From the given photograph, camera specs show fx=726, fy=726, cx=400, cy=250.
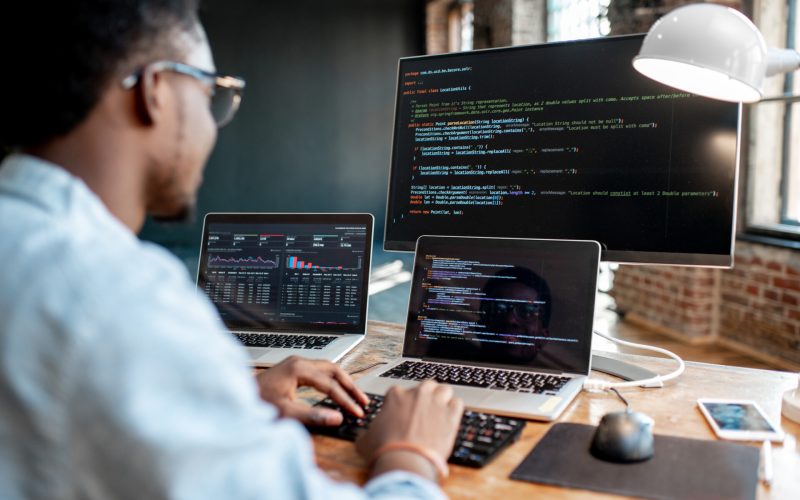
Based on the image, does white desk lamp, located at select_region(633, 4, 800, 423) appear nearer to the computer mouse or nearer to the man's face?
the computer mouse

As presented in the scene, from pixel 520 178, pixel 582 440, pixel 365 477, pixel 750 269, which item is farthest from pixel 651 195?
pixel 750 269

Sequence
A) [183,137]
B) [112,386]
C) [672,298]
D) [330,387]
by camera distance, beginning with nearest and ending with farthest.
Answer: [112,386] → [183,137] → [330,387] → [672,298]

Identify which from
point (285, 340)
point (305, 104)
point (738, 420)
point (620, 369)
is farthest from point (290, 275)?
point (305, 104)

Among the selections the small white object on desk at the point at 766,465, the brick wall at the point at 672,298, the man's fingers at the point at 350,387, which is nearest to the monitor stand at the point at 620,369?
the small white object on desk at the point at 766,465

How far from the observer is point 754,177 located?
3.88 meters

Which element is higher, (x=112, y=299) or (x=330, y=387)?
(x=112, y=299)

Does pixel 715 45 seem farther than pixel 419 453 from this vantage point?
Yes

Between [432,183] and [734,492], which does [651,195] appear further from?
[734,492]

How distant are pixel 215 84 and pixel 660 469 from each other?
0.68 meters

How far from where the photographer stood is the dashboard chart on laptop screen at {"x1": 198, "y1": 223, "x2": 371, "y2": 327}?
5.19 feet

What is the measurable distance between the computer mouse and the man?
10.9 inches

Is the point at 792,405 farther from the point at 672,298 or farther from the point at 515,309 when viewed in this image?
the point at 672,298

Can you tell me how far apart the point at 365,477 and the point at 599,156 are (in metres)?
0.77

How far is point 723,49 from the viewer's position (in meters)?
1.04
